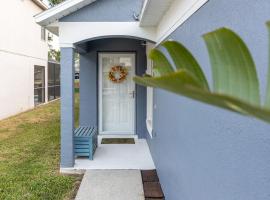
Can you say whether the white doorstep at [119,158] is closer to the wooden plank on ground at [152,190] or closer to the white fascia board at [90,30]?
the wooden plank on ground at [152,190]

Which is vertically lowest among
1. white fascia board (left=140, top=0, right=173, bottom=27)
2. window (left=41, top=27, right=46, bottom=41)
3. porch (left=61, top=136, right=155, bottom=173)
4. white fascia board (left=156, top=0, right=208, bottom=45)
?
porch (left=61, top=136, right=155, bottom=173)

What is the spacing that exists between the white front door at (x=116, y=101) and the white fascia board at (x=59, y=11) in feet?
11.5

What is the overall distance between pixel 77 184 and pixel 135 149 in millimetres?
2581

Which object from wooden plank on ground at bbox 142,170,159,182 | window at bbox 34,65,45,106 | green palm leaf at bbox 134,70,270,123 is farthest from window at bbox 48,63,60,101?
green palm leaf at bbox 134,70,270,123

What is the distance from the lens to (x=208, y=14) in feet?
9.12

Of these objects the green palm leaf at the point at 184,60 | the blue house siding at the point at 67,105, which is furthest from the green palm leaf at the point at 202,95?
the blue house siding at the point at 67,105

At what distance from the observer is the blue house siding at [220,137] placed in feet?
Result: 5.75

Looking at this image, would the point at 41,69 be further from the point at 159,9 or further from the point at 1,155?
the point at 159,9

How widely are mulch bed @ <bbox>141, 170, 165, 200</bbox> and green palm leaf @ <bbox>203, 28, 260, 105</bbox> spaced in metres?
4.74

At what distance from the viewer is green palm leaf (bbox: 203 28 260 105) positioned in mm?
672

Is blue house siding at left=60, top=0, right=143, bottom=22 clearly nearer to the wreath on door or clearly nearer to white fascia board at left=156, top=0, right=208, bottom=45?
white fascia board at left=156, top=0, right=208, bottom=45

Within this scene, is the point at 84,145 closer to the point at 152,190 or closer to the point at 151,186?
the point at 151,186

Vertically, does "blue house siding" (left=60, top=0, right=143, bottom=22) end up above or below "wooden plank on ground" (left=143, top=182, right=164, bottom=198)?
above

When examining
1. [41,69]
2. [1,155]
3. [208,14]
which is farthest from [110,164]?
[41,69]
